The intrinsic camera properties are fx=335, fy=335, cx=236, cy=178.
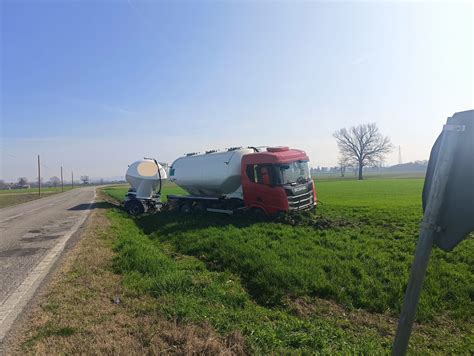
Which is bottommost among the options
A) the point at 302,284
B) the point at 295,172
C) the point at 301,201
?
the point at 302,284

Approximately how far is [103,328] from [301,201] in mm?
10873

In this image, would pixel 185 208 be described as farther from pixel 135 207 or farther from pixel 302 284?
pixel 302 284

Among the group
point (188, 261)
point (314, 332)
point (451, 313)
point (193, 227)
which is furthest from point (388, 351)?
point (193, 227)

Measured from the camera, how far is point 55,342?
3.80m

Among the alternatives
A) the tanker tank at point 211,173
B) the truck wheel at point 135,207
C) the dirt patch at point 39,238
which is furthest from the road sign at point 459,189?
the truck wheel at point 135,207

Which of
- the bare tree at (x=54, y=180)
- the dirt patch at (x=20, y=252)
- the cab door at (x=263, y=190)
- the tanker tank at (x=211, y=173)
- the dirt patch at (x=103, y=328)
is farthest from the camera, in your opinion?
the bare tree at (x=54, y=180)

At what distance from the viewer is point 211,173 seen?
16.4 m

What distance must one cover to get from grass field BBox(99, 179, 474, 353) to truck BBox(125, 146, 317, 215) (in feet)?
11.2

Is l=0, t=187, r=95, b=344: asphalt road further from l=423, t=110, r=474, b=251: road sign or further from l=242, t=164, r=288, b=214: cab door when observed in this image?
l=242, t=164, r=288, b=214: cab door

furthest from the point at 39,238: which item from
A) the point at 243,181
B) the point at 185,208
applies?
the point at 243,181

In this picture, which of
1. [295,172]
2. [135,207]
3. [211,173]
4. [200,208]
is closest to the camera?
[295,172]

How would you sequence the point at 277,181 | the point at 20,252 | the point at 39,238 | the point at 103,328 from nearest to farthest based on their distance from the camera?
the point at 103,328, the point at 20,252, the point at 39,238, the point at 277,181

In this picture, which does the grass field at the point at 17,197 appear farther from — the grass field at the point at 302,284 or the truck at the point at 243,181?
the grass field at the point at 302,284

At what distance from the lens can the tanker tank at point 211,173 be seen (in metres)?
15.4
